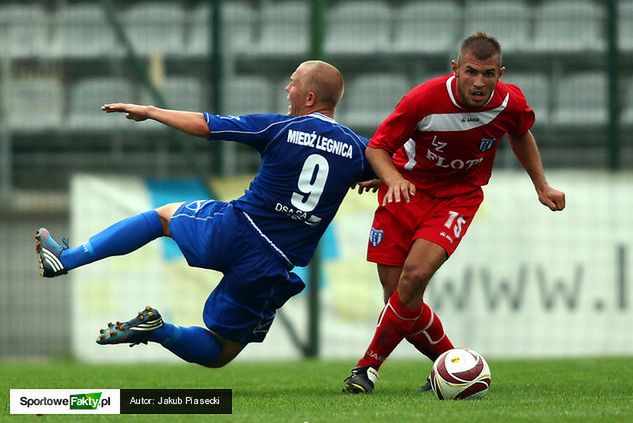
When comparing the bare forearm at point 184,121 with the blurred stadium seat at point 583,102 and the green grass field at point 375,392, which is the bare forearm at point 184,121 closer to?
the green grass field at point 375,392

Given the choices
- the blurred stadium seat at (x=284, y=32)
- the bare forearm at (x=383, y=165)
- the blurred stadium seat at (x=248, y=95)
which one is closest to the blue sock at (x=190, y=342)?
the bare forearm at (x=383, y=165)

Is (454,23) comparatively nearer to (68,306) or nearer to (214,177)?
(214,177)

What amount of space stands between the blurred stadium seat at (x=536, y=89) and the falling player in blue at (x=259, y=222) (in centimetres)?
525

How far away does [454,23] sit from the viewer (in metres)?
11.2

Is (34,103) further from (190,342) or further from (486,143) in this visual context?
(486,143)

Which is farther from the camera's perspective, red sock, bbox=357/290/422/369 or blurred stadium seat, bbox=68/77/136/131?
blurred stadium seat, bbox=68/77/136/131

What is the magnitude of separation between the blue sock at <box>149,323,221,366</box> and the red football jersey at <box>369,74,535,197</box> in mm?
1357

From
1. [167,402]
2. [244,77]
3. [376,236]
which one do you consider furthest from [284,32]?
[167,402]

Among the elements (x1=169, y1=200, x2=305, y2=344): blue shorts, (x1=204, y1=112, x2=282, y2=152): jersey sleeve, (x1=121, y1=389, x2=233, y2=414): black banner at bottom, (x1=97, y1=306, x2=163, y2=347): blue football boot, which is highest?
(x1=204, y1=112, x2=282, y2=152): jersey sleeve

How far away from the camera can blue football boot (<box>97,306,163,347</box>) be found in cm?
555

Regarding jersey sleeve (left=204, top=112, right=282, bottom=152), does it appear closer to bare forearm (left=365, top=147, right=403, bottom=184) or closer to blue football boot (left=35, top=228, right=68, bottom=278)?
bare forearm (left=365, top=147, right=403, bottom=184)

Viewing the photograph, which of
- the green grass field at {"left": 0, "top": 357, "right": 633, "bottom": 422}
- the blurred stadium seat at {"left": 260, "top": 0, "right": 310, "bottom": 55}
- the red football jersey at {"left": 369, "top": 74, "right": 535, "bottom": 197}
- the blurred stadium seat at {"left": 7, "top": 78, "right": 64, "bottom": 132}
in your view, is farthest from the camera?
the blurred stadium seat at {"left": 7, "top": 78, "right": 64, "bottom": 132}

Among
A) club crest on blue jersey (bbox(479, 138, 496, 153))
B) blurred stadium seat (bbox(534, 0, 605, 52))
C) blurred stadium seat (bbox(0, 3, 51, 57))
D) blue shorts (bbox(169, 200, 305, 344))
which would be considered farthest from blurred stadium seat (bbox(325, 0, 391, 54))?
blue shorts (bbox(169, 200, 305, 344))

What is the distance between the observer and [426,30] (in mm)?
11219
